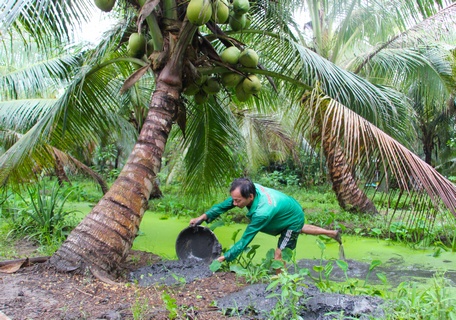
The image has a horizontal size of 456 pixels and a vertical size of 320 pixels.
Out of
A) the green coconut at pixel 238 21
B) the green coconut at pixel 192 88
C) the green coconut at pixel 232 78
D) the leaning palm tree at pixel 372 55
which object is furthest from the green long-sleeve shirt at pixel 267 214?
the leaning palm tree at pixel 372 55

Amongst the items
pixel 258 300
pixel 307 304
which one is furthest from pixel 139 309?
pixel 307 304

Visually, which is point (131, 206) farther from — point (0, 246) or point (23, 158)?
point (0, 246)

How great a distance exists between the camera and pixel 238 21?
4188 millimetres

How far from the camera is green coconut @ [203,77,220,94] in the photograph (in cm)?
463

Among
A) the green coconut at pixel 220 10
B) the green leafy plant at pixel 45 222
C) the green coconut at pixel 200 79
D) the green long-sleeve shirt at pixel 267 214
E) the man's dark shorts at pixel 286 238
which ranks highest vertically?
the green coconut at pixel 220 10

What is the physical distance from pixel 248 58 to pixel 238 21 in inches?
14.7

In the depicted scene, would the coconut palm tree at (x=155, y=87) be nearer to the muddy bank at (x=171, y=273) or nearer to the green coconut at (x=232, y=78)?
the green coconut at (x=232, y=78)

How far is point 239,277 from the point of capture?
3.77m

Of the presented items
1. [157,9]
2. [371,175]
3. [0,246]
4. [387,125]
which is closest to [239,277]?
[371,175]

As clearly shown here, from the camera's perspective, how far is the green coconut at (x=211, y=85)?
15.2ft

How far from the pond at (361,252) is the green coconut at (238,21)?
231 centimetres

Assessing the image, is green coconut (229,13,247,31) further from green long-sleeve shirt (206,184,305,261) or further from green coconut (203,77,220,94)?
green long-sleeve shirt (206,184,305,261)

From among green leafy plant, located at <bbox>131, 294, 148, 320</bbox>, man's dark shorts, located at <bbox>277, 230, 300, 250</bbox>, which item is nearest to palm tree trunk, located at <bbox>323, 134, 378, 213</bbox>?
man's dark shorts, located at <bbox>277, 230, 300, 250</bbox>

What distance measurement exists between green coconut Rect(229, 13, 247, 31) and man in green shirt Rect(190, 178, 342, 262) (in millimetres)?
1439
